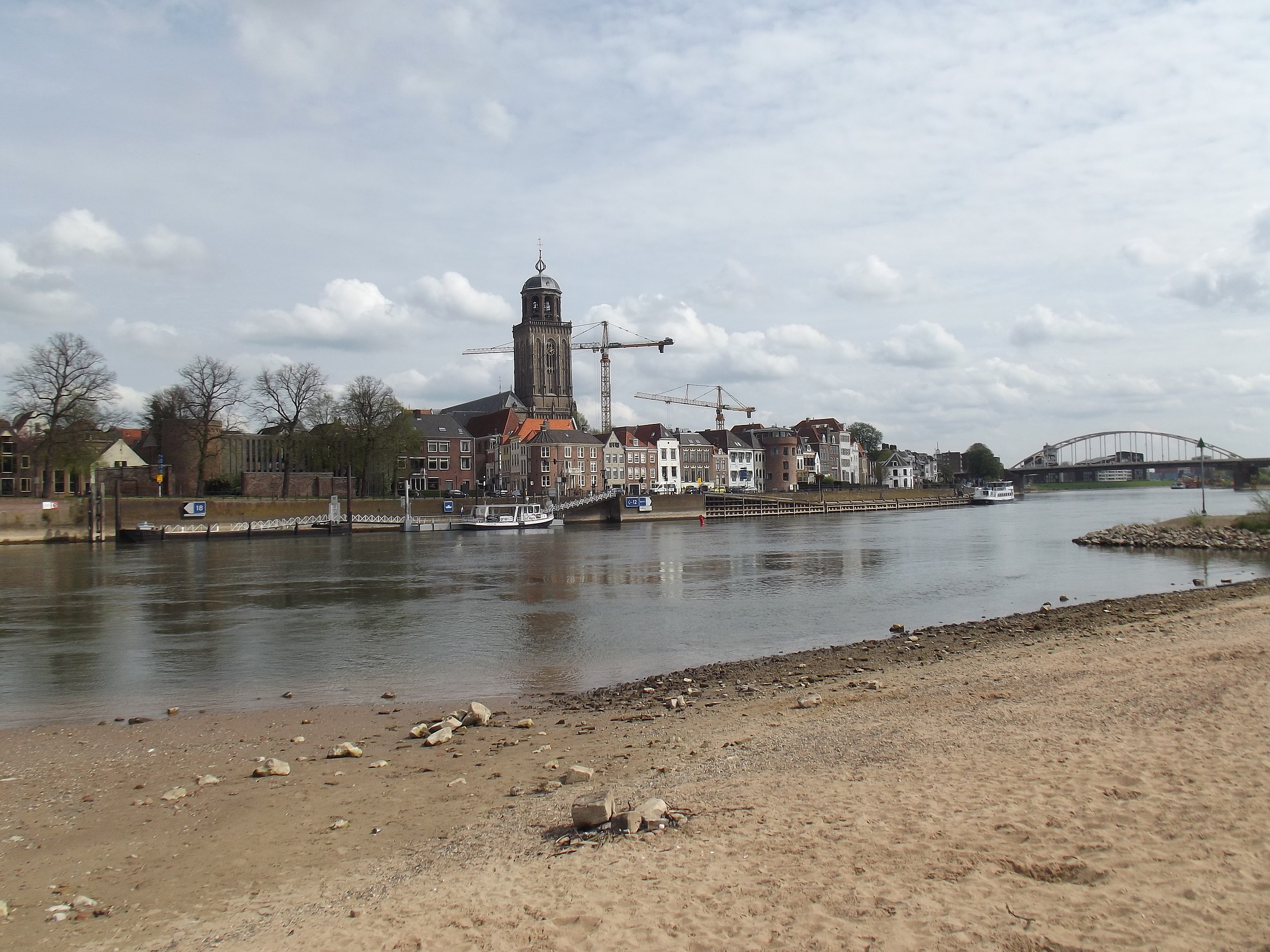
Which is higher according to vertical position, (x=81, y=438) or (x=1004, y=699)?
(x=81, y=438)

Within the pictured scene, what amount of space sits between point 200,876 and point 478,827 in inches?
98.8

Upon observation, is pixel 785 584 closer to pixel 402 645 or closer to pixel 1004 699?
pixel 402 645

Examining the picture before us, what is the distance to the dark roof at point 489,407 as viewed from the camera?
14262 centimetres

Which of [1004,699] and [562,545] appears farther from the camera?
[562,545]

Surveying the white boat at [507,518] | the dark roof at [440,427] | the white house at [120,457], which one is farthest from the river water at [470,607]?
the dark roof at [440,427]

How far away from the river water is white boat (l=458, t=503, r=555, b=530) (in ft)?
87.5

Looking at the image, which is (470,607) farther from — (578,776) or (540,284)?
(540,284)

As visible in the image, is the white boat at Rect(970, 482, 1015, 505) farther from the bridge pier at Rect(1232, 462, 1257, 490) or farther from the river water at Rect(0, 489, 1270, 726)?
the river water at Rect(0, 489, 1270, 726)

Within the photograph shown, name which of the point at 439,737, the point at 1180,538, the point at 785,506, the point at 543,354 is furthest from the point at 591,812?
the point at 543,354

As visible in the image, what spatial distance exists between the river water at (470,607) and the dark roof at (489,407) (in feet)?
253

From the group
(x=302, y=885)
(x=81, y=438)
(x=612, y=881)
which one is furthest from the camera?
(x=81, y=438)

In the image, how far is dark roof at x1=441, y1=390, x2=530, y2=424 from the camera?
142625 millimetres

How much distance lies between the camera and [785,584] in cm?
3647

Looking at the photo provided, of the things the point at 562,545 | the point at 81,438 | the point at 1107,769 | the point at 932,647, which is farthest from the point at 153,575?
the point at 1107,769
